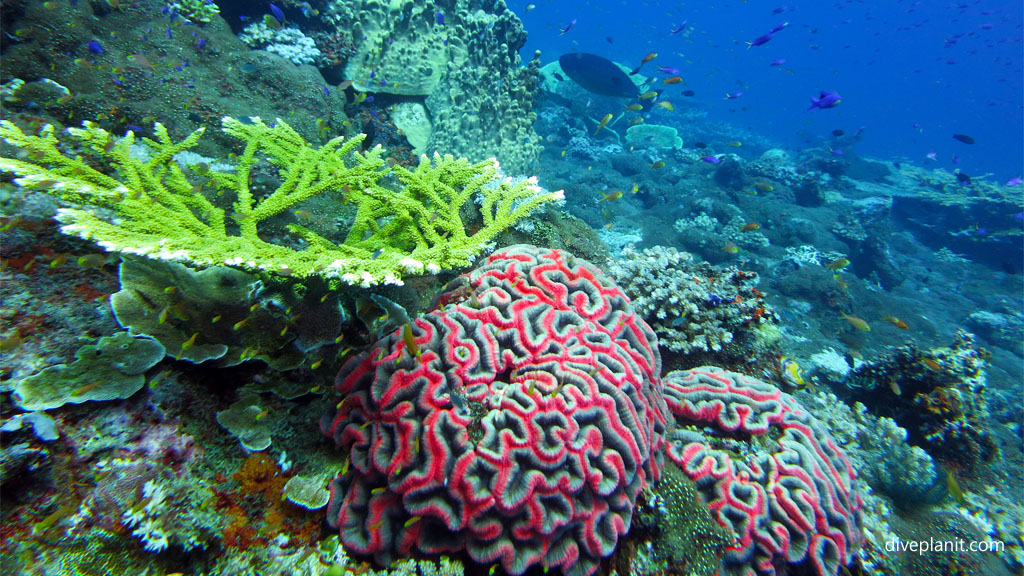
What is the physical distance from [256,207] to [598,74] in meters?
15.2

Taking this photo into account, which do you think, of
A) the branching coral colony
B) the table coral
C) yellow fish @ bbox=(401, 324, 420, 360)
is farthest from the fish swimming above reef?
yellow fish @ bbox=(401, 324, 420, 360)

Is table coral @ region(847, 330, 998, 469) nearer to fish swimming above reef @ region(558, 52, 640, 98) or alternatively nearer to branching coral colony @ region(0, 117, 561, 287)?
branching coral colony @ region(0, 117, 561, 287)

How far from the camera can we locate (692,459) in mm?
3176

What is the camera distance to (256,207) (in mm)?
3213

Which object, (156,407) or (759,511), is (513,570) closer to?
(759,511)

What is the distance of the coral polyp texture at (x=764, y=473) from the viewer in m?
2.91

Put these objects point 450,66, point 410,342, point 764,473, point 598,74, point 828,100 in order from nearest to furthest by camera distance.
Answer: point 410,342, point 764,473, point 450,66, point 828,100, point 598,74

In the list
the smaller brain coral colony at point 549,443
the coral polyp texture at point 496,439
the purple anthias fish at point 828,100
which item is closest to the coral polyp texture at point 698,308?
the smaller brain coral colony at point 549,443

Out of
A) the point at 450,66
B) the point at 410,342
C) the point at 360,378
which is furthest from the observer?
the point at 450,66

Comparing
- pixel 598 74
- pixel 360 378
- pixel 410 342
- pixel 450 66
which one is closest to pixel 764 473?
pixel 410 342

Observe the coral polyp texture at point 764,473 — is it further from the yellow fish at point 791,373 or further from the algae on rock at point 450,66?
the algae on rock at point 450,66

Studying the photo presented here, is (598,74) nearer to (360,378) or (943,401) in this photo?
(943,401)

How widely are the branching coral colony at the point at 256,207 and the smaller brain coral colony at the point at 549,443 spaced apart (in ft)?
1.83

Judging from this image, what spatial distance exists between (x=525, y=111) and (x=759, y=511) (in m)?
8.84
